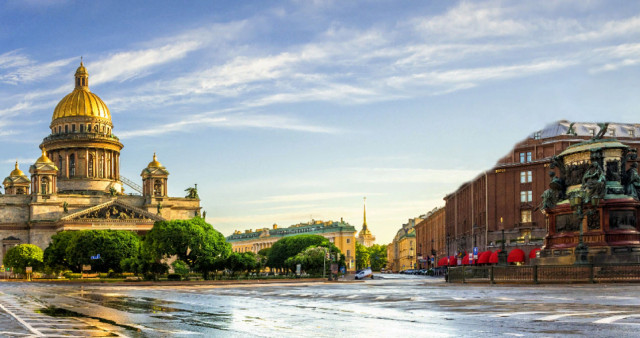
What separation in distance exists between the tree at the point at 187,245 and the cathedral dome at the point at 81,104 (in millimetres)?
77417

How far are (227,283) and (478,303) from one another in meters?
51.8

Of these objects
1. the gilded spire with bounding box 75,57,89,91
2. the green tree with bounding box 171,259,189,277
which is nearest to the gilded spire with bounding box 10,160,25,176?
the gilded spire with bounding box 75,57,89,91

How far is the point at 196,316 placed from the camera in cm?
2414

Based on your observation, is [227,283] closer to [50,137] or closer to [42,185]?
[42,185]

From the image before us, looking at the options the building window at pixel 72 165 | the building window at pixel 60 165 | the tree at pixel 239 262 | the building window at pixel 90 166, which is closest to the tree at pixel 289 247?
the building window at pixel 90 166

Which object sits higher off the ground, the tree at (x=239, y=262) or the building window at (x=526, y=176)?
the building window at (x=526, y=176)

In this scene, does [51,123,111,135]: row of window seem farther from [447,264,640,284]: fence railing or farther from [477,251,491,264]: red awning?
[447,264,640,284]: fence railing

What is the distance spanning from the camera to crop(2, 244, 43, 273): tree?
12488cm

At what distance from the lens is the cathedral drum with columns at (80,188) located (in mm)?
147875

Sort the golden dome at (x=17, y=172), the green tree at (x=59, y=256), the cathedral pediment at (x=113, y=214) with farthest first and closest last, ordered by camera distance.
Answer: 1. the golden dome at (x=17, y=172)
2. the cathedral pediment at (x=113, y=214)
3. the green tree at (x=59, y=256)

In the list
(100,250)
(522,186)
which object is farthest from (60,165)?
(522,186)

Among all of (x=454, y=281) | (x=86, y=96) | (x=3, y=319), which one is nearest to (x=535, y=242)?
(x=454, y=281)

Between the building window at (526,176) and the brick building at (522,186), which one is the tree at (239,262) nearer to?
the brick building at (522,186)

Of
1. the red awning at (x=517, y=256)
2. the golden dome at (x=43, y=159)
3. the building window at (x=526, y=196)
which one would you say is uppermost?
the golden dome at (x=43, y=159)
